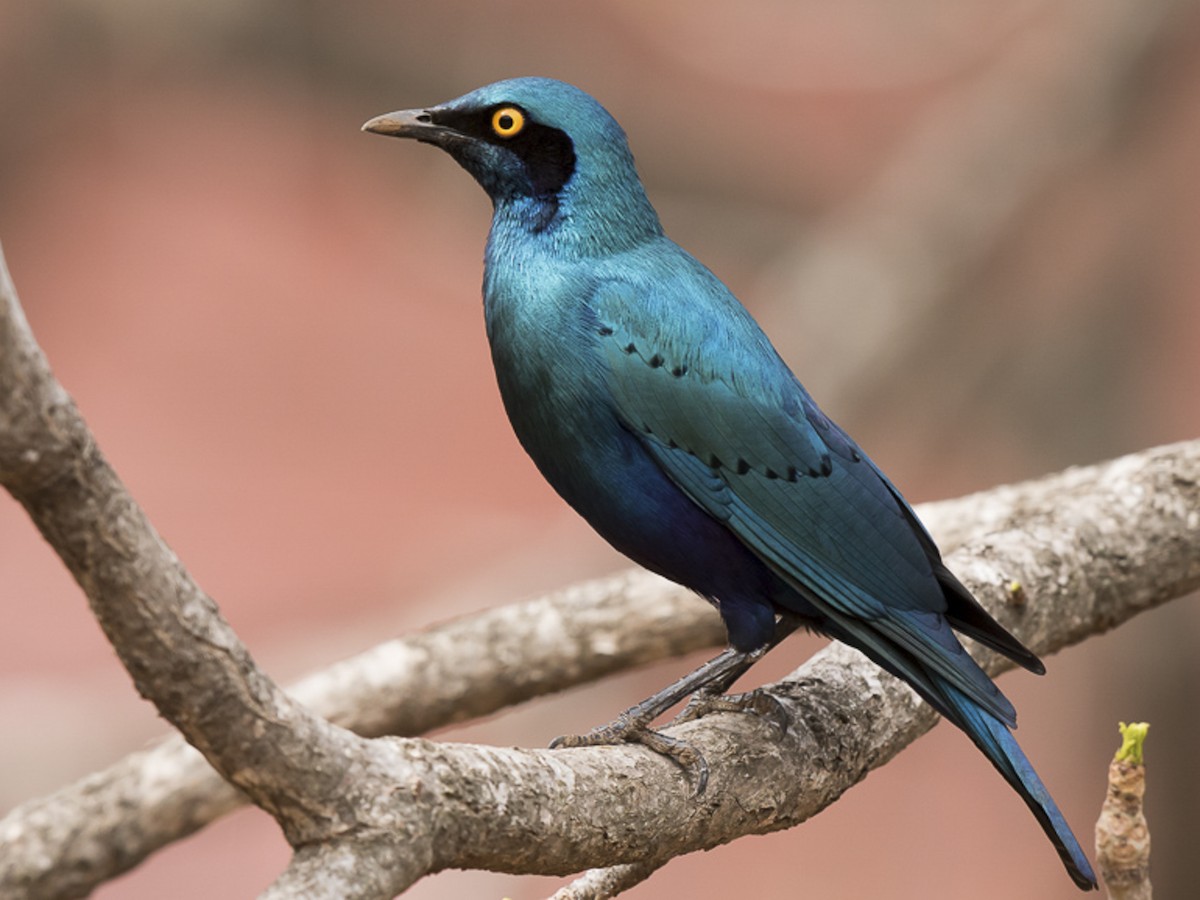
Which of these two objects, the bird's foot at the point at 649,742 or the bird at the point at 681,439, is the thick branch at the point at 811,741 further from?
the bird at the point at 681,439

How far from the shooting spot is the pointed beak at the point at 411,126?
2.60 meters

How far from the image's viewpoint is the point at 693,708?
99.4 inches

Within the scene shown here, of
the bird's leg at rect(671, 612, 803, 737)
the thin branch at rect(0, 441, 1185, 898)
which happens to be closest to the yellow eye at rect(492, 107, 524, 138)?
the bird's leg at rect(671, 612, 803, 737)

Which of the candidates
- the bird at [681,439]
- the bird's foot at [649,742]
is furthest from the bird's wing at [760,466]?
the bird's foot at [649,742]

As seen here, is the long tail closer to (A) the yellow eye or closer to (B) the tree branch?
(B) the tree branch

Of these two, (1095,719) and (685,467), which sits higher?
(685,467)

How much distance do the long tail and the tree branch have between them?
23cm

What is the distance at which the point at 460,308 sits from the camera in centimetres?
759

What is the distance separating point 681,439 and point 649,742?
1.55ft

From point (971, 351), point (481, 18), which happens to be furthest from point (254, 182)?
point (971, 351)

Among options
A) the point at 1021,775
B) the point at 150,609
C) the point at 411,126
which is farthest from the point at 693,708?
the point at 150,609

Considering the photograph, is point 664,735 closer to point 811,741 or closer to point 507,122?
point 811,741

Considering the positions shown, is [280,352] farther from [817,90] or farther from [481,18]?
[817,90]

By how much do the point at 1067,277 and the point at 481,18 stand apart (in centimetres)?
286
